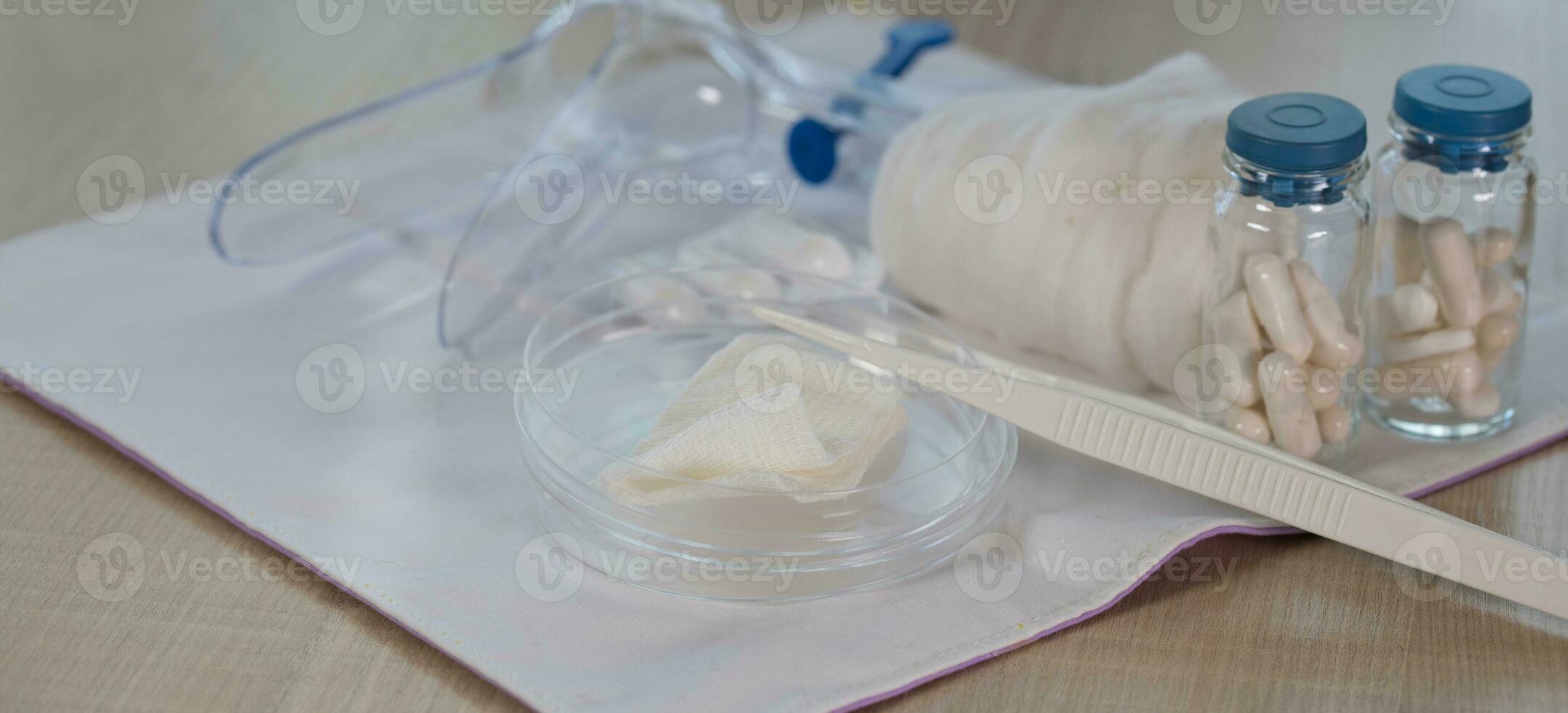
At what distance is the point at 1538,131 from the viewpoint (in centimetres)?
76

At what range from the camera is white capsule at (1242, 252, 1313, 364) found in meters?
0.51

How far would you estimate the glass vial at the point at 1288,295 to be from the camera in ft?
1.62

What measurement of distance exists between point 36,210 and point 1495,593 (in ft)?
2.63

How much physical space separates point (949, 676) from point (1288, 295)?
0.19 meters

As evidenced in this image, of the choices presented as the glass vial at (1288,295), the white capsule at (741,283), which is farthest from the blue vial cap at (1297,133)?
the white capsule at (741,283)

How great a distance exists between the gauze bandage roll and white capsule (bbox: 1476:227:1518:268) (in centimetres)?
11

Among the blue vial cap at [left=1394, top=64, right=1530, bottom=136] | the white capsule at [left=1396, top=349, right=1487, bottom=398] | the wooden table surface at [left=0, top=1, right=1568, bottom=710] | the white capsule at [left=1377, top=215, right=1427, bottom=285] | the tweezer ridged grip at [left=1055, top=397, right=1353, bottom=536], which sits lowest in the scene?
the wooden table surface at [left=0, top=1, right=1568, bottom=710]

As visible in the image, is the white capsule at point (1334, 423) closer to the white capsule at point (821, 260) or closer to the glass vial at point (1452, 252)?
the glass vial at point (1452, 252)

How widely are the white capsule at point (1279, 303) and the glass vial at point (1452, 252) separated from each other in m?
0.07

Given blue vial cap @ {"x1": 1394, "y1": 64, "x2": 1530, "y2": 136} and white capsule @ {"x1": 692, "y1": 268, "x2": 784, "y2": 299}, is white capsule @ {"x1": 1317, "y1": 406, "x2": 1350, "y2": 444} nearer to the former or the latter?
blue vial cap @ {"x1": 1394, "y1": 64, "x2": 1530, "y2": 136}

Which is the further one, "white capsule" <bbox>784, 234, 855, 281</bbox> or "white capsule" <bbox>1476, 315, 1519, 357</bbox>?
"white capsule" <bbox>784, 234, 855, 281</bbox>

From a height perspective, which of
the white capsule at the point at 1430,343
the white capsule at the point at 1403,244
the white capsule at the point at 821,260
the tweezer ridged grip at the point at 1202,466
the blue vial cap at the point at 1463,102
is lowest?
the white capsule at the point at 821,260

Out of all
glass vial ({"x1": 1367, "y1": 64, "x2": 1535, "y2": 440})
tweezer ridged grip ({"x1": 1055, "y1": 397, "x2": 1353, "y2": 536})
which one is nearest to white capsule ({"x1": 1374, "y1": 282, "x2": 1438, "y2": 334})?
glass vial ({"x1": 1367, "y1": 64, "x2": 1535, "y2": 440})

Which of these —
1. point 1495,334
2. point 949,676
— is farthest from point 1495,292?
point 949,676
